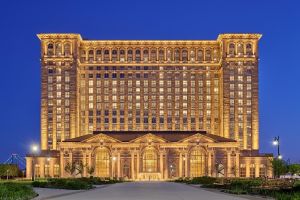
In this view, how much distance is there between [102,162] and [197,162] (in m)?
31.6

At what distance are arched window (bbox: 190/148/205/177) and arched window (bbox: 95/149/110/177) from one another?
28.0 metres

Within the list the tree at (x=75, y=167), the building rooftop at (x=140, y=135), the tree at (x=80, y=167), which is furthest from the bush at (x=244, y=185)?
the building rooftop at (x=140, y=135)

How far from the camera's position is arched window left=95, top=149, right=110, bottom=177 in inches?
7288

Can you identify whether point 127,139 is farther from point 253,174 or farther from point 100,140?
point 253,174

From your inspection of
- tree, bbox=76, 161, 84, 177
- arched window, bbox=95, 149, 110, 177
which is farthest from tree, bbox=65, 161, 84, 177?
arched window, bbox=95, 149, 110, 177

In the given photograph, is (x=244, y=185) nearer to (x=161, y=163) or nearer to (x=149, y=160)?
(x=161, y=163)

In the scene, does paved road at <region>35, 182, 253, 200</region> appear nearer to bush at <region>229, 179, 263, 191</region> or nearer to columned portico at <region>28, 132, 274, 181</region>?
bush at <region>229, 179, 263, 191</region>

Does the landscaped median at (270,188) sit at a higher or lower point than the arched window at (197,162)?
higher

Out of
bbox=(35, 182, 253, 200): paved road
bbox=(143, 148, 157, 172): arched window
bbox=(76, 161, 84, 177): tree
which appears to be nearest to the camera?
bbox=(35, 182, 253, 200): paved road

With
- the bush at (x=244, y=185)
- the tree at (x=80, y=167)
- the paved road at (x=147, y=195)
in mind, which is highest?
the paved road at (x=147, y=195)

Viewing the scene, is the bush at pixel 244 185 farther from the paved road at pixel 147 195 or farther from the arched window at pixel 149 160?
the arched window at pixel 149 160

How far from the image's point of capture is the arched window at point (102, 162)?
185125 mm

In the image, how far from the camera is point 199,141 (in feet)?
602

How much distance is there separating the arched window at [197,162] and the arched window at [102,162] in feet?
91.7
